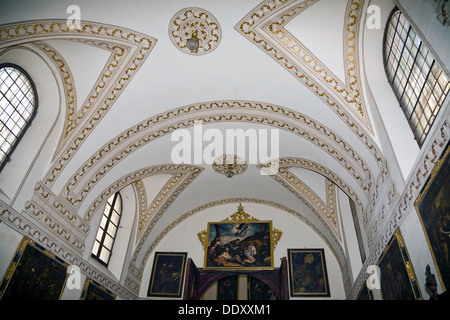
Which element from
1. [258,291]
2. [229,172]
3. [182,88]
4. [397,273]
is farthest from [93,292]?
[397,273]

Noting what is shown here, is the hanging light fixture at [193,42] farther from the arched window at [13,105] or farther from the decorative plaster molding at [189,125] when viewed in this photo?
the arched window at [13,105]

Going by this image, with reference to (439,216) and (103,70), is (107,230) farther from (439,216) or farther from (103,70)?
(439,216)

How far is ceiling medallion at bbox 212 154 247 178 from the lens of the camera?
1151cm

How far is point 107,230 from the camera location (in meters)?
11.1

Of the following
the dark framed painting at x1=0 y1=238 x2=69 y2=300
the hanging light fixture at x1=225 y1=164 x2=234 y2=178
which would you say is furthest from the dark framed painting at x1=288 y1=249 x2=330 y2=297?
the dark framed painting at x1=0 y1=238 x2=69 y2=300

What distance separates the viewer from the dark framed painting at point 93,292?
29.1 ft

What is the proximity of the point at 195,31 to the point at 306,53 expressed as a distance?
251 cm

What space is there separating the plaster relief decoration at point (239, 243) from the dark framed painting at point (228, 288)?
5.83 ft

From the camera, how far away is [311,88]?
308 inches

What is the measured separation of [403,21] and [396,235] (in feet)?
12.2
